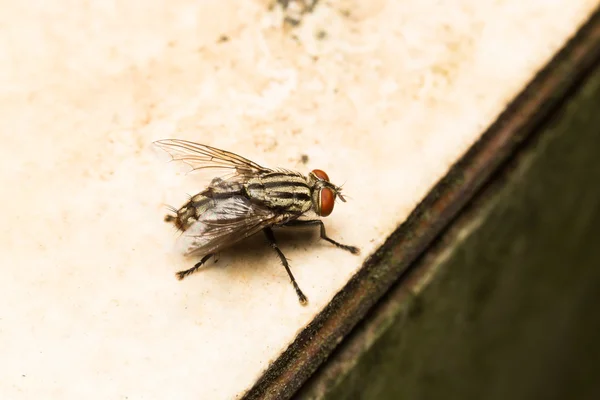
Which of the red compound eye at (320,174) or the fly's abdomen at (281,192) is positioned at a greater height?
the red compound eye at (320,174)

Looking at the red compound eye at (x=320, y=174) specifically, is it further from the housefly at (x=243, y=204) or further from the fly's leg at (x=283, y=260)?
the fly's leg at (x=283, y=260)

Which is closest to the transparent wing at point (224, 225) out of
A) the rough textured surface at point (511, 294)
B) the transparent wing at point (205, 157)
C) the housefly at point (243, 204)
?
the housefly at point (243, 204)

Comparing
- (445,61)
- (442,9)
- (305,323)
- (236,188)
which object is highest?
(442,9)

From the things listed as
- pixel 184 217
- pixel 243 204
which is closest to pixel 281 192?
pixel 243 204

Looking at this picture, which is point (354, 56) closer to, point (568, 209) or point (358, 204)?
point (358, 204)

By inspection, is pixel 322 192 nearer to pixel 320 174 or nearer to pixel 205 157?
pixel 320 174

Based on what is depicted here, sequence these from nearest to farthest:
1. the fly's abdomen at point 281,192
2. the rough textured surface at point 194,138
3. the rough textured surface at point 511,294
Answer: the rough textured surface at point 194,138 → the fly's abdomen at point 281,192 → the rough textured surface at point 511,294

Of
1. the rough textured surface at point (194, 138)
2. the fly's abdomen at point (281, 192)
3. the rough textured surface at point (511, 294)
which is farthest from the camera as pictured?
the rough textured surface at point (511, 294)

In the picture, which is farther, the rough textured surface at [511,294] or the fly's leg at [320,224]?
the rough textured surface at [511,294]

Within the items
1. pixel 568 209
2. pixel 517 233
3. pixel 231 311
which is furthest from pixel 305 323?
pixel 568 209

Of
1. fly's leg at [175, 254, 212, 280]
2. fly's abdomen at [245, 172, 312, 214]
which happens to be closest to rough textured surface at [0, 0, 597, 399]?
fly's leg at [175, 254, 212, 280]
